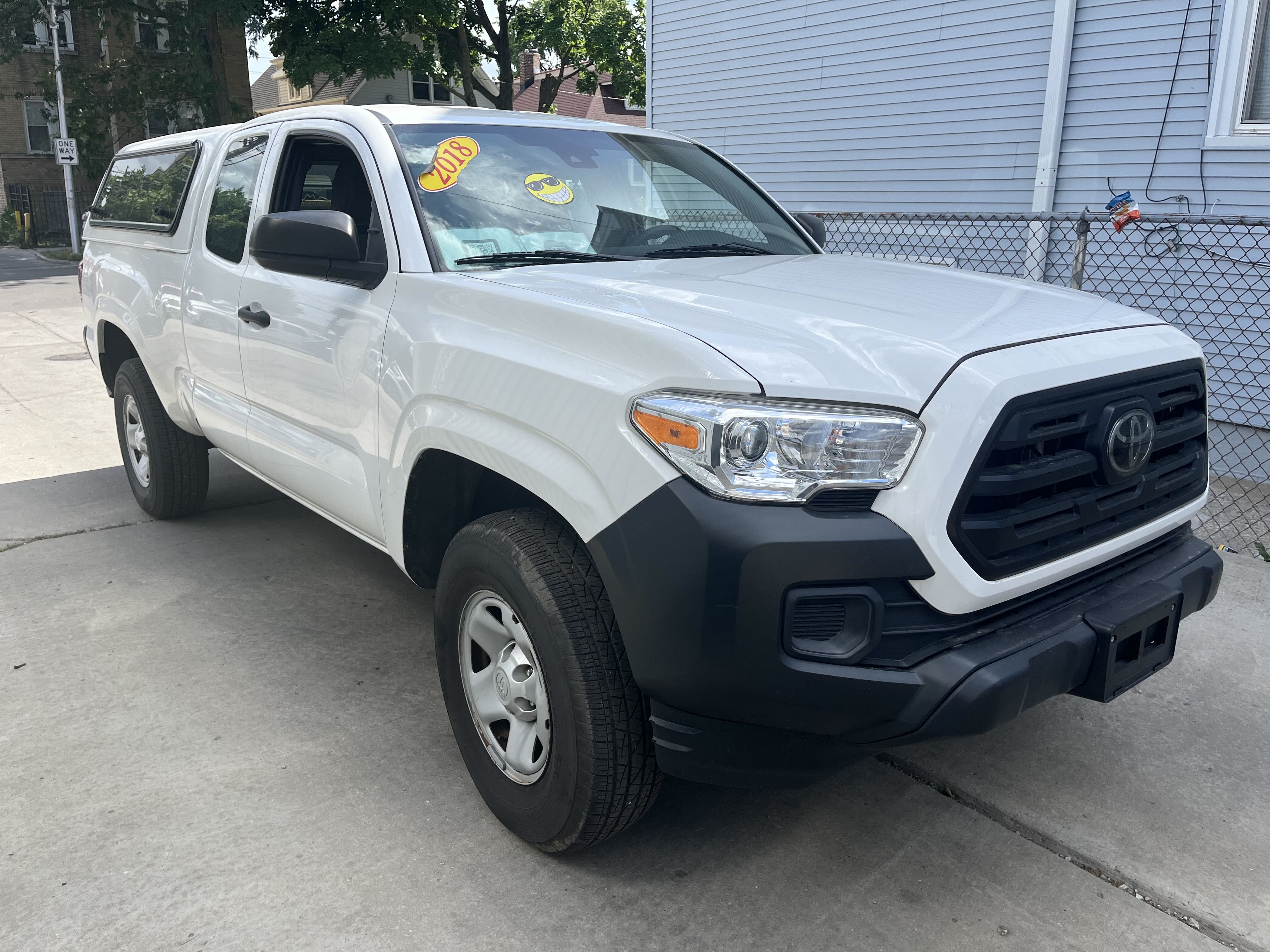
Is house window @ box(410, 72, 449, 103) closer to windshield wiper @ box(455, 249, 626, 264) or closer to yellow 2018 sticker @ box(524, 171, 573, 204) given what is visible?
yellow 2018 sticker @ box(524, 171, 573, 204)

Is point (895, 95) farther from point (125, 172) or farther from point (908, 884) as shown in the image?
point (908, 884)

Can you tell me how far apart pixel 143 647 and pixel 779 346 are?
2817mm

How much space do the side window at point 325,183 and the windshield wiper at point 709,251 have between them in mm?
887

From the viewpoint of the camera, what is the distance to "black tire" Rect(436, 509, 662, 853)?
226 centimetres

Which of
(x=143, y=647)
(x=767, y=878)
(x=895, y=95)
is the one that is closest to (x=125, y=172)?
(x=143, y=647)

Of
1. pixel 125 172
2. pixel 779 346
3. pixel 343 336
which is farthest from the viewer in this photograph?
pixel 125 172

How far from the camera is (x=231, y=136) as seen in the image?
4.21 metres

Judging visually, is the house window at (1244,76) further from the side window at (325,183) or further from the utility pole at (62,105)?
the utility pole at (62,105)

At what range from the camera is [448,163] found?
3133 millimetres

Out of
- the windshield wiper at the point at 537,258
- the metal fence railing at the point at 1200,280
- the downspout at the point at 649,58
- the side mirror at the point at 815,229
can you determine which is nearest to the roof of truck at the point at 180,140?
the windshield wiper at the point at 537,258

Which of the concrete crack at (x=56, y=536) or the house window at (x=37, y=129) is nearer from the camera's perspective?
the concrete crack at (x=56, y=536)

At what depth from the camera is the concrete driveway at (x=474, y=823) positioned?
2379 mm

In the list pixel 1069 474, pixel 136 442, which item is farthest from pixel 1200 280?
pixel 136 442

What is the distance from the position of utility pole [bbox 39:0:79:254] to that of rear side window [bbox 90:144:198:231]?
81.2 feet
